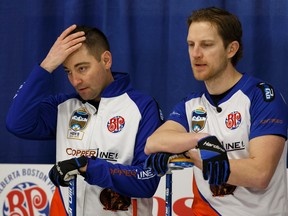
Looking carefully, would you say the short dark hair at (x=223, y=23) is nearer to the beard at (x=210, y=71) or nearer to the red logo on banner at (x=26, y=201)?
the beard at (x=210, y=71)

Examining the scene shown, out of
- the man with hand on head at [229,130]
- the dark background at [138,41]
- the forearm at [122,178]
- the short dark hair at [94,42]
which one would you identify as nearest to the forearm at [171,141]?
the man with hand on head at [229,130]

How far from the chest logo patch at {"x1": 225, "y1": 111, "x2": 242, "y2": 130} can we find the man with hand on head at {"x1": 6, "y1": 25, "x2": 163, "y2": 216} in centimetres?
34

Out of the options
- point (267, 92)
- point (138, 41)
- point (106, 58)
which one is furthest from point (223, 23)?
point (138, 41)

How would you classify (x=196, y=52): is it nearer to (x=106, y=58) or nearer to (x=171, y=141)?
(x=171, y=141)

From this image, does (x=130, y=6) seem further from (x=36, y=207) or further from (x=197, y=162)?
(x=197, y=162)

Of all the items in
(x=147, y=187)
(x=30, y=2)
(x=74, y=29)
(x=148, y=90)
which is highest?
(x=30, y=2)

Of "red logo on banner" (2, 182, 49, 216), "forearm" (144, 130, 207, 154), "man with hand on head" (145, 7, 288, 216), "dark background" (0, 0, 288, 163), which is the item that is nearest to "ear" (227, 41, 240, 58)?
"man with hand on head" (145, 7, 288, 216)

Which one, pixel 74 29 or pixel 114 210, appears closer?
pixel 114 210

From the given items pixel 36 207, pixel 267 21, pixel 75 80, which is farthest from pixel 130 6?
pixel 36 207

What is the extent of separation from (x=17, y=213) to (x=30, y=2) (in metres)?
1.12

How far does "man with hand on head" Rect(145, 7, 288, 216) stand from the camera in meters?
2.18

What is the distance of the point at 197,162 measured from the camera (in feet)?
7.15

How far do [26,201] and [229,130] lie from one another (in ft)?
4.77

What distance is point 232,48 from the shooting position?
2.46 metres
